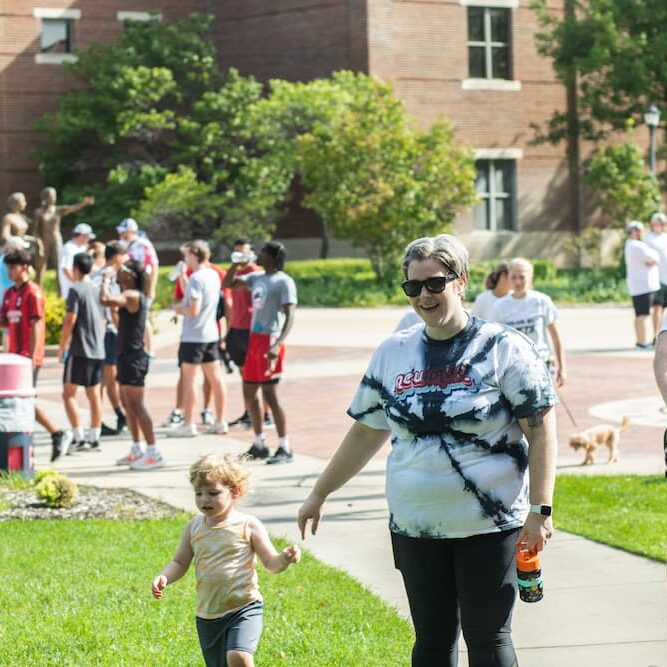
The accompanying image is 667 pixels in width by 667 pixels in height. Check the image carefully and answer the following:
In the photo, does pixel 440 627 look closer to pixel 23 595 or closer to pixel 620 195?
pixel 23 595

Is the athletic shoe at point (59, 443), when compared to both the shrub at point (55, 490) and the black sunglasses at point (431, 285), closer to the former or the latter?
the shrub at point (55, 490)

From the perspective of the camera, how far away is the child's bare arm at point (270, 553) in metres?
5.18

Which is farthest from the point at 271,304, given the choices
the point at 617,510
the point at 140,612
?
the point at 140,612

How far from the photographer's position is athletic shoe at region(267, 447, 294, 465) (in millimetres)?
11953

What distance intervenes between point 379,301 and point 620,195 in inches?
351

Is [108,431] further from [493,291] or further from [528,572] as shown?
[528,572]

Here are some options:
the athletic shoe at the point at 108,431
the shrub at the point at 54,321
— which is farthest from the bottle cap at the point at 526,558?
the shrub at the point at 54,321

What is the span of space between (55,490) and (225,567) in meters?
4.77

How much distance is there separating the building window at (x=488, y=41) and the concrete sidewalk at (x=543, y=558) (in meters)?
25.5

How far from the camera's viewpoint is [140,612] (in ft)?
23.0

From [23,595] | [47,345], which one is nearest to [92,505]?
[23,595]

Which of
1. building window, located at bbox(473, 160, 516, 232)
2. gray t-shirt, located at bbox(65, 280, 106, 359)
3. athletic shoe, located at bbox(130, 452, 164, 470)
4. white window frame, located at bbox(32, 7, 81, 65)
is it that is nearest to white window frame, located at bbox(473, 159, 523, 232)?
building window, located at bbox(473, 160, 516, 232)

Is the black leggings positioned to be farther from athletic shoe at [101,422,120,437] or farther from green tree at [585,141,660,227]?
green tree at [585,141,660,227]

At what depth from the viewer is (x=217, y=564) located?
17.6 feet
